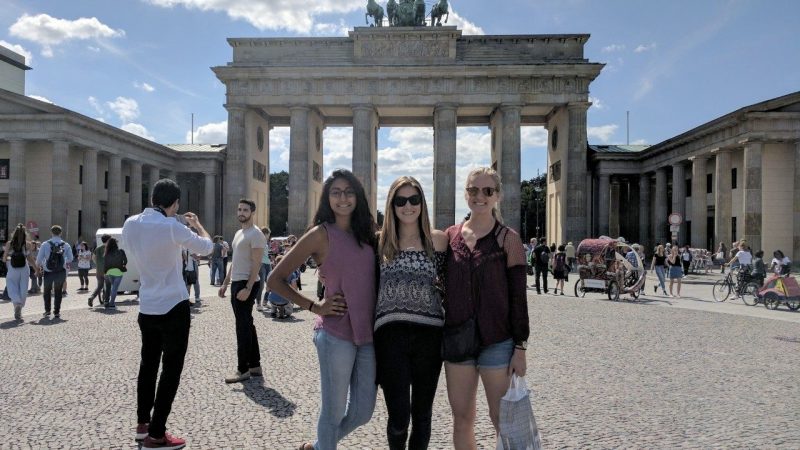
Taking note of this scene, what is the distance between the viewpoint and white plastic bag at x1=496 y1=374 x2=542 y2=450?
3305 mm

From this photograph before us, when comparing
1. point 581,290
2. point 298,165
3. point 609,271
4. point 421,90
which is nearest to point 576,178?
point 421,90

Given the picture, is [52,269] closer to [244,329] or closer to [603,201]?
[244,329]

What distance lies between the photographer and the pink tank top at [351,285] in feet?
11.1

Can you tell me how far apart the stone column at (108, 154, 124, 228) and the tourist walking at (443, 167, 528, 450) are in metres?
44.6

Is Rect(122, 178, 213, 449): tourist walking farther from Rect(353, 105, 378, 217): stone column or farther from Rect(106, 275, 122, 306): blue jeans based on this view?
Rect(353, 105, 378, 217): stone column

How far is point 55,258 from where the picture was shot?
1235 centimetres

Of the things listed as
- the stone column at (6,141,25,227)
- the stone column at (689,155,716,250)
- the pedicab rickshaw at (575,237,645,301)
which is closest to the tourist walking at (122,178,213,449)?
the pedicab rickshaw at (575,237,645,301)

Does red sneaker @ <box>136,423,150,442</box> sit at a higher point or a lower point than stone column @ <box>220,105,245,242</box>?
lower

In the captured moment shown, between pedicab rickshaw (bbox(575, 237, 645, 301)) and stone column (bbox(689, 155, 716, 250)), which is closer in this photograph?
pedicab rickshaw (bbox(575, 237, 645, 301))

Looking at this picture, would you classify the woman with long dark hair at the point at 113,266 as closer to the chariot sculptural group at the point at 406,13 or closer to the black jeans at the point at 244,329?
the black jeans at the point at 244,329

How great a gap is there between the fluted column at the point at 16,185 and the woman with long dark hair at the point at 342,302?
135 feet

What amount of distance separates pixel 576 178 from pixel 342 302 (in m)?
41.3

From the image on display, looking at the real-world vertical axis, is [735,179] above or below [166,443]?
above

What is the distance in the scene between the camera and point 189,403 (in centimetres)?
579
